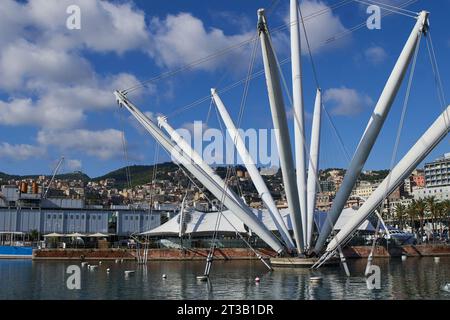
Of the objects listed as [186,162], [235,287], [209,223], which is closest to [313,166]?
[186,162]

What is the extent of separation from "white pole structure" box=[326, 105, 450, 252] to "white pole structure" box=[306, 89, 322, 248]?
6.34 meters

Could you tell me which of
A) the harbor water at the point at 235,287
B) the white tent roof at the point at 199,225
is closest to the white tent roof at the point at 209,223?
the white tent roof at the point at 199,225

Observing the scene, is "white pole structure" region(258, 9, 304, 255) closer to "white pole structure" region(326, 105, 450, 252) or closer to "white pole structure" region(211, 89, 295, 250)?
"white pole structure" region(326, 105, 450, 252)

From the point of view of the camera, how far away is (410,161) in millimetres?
37344

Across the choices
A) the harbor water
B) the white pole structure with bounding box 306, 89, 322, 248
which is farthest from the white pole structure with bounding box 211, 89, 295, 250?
the harbor water

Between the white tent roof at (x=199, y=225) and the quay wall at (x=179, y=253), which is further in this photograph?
the white tent roof at (x=199, y=225)

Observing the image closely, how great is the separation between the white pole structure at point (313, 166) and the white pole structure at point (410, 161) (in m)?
6.34

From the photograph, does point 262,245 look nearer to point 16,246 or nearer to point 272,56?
point 16,246

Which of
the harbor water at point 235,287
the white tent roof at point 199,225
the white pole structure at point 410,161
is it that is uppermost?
the white pole structure at point 410,161

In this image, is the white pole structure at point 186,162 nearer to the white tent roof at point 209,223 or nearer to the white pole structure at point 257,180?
the white pole structure at point 257,180

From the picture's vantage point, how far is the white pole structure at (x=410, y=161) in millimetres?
35625

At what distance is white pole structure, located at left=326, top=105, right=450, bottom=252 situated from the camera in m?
35.6

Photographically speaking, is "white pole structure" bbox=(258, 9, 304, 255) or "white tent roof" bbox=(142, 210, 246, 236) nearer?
"white pole structure" bbox=(258, 9, 304, 255)

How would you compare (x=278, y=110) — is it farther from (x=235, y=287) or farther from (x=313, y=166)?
(x=313, y=166)
